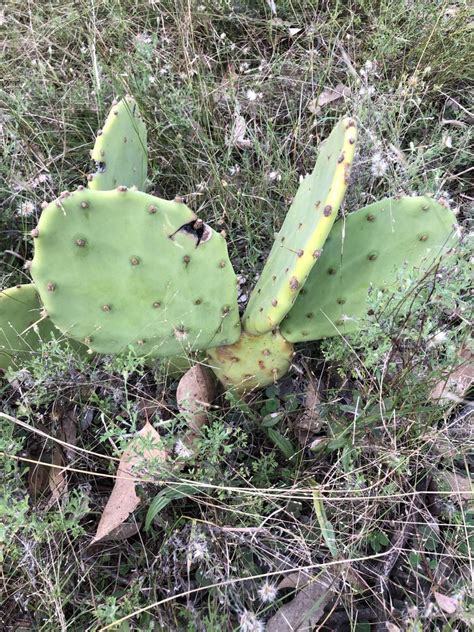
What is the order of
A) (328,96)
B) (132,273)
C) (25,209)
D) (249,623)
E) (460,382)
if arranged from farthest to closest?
(328,96), (25,209), (460,382), (132,273), (249,623)

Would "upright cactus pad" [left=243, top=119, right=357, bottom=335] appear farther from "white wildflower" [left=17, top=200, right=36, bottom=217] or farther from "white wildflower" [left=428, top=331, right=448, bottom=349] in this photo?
"white wildflower" [left=17, top=200, right=36, bottom=217]

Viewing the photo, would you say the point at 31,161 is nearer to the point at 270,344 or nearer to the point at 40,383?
the point at 40,383

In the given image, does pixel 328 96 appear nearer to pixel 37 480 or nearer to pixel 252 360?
pixel 252 360

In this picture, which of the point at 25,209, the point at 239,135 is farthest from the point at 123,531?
the point at 239,135

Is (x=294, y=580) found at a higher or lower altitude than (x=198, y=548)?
lower

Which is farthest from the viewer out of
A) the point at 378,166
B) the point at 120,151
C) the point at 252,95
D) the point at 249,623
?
the point at 252,95

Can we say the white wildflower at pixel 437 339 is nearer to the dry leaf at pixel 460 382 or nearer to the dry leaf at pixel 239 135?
the dry leaf at pixel 460 382

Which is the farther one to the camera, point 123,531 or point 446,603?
point 123,531

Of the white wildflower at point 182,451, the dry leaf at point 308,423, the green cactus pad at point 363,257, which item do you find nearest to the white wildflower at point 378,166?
the green cactus pad at point 363,257

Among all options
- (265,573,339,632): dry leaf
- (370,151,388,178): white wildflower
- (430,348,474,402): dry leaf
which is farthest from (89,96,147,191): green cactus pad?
(265,573,339,632): dry leaf
